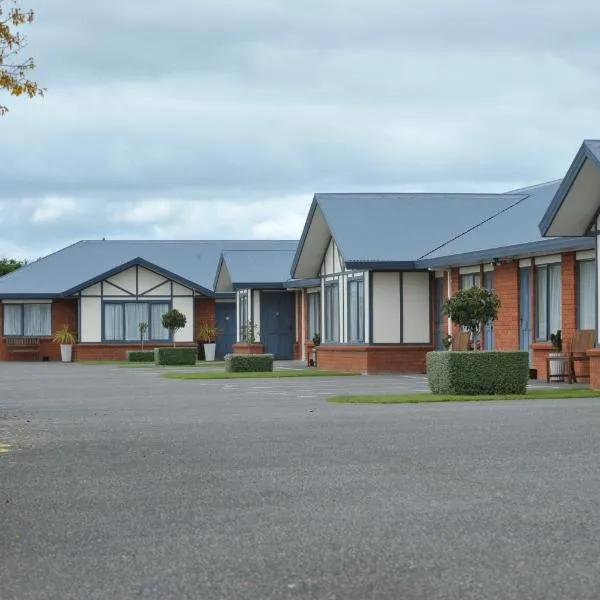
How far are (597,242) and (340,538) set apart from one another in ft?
56.9

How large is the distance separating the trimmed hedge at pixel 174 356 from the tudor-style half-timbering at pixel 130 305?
11350mm

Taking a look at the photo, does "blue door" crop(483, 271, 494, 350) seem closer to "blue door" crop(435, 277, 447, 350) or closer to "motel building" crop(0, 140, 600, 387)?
"motel building" crop(0, 140, 600, 387)

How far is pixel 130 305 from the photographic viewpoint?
183 ft

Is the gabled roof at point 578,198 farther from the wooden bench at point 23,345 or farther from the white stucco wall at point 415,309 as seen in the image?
the wooden bench at point 23,345

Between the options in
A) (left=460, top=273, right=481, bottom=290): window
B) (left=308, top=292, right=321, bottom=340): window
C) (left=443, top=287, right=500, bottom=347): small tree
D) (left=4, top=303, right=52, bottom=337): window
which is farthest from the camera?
(left=4, top=303, right=52, bottom=337): window

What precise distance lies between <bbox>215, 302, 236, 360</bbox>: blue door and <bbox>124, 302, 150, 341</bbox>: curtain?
356cm

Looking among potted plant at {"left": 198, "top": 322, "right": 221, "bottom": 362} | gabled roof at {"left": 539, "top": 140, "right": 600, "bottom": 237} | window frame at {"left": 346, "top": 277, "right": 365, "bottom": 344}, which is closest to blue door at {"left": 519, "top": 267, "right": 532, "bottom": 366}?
gabled roof at {"left": 539, "top": 140, "right": 600, "bottom": 237}

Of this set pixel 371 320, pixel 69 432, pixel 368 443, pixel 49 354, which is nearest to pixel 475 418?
pixel 368 443

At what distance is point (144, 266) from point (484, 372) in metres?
34.9

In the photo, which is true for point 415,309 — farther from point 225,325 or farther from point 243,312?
point 225,325

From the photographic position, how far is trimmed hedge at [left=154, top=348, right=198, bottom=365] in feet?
144

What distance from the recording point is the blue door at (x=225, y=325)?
5772 centimetres

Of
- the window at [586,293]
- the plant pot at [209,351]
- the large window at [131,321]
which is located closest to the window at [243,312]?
the plant pot at [209,351]

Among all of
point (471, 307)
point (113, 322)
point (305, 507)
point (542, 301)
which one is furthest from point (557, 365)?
point (113, 322)
